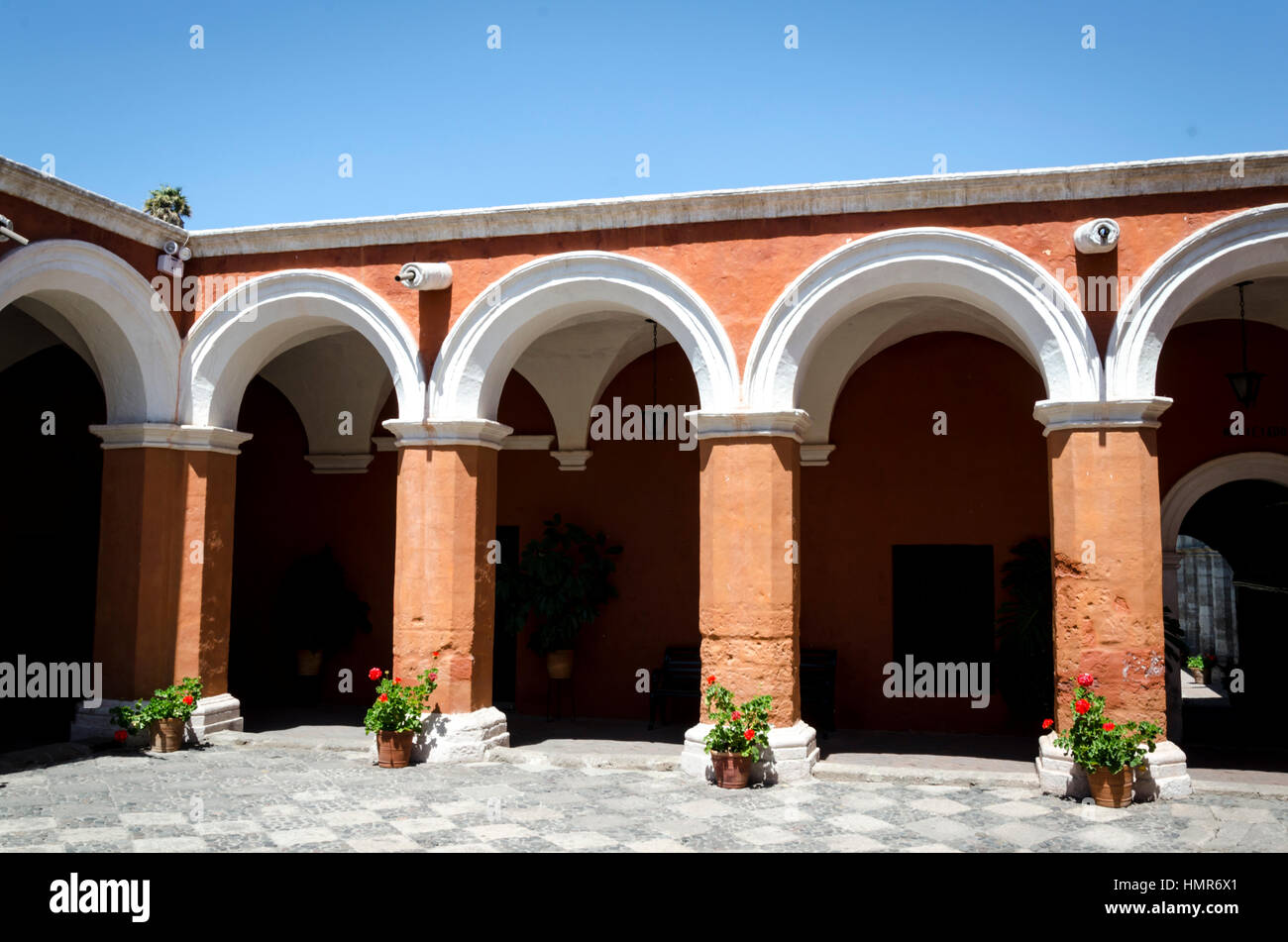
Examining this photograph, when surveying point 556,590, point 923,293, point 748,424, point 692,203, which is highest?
point 692,203

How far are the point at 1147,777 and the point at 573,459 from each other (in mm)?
6115

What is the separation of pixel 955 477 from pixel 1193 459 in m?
2.09

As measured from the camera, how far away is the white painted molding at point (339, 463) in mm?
11219

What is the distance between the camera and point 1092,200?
23.4 feet

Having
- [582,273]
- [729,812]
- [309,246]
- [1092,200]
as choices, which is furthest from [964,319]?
[309,246]

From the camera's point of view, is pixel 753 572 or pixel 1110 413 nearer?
pixel 1110 413

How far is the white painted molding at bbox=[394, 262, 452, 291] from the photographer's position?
8.13 m

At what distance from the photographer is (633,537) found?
10492 millimetres

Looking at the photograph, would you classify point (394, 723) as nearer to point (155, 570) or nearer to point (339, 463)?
point (155, 570)

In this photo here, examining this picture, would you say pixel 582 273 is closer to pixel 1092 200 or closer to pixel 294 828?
pixel 1092 200

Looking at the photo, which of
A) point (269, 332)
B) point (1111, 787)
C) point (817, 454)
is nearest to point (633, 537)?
point (817, 454)

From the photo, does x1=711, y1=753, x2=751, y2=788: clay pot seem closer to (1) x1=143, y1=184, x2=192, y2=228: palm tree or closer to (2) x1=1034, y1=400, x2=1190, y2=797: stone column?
(2) x1=1034, y1=400, x2=1190, y2=797: stone column

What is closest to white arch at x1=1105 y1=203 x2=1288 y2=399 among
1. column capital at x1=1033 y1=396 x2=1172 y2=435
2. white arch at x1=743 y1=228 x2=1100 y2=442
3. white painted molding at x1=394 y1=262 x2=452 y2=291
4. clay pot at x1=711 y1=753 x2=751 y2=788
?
column capital at x1=1033 y1=396 x2=1172 y2=435

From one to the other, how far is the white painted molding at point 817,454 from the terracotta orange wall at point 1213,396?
2998 mm
